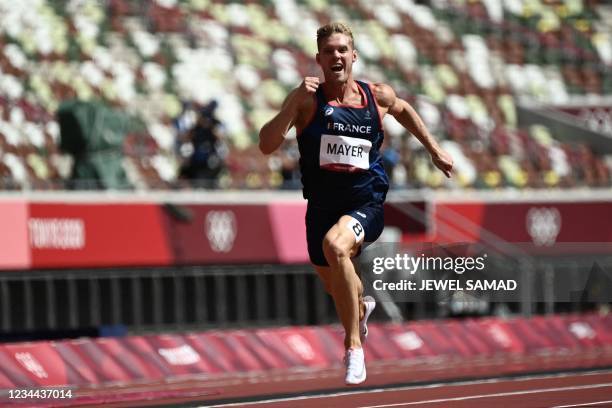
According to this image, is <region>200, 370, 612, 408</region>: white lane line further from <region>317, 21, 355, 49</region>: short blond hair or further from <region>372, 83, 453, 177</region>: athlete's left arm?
<region>317, 21, 355, 49</region>: short blond hair

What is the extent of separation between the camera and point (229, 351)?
17.1 metres

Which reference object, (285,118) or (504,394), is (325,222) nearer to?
(285,118)

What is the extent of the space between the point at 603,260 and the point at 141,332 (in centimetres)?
734

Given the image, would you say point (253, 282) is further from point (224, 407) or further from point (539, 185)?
point (224, 407)

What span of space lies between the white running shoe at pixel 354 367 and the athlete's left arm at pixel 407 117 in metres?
1.35

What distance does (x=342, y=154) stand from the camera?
9695 mm

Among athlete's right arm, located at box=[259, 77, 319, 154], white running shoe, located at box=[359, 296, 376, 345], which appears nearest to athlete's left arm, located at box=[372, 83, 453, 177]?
athlete's right arm, located at box=[259, 77, 319, 154]

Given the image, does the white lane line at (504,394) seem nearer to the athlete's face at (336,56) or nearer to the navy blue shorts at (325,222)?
the navy blue shorts at (325,222)

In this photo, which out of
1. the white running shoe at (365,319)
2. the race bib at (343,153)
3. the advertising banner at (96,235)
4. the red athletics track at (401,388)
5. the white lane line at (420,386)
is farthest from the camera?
the advertising banner at (96,235)

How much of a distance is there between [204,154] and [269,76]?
525cm

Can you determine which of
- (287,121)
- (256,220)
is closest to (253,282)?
(256,220)

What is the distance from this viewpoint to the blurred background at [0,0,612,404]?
19.0 metres

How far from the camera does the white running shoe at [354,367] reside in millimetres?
9414

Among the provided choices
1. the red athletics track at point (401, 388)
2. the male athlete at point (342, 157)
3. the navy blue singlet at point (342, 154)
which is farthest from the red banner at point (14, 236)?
the navy blue singlet at point (342, 154)
